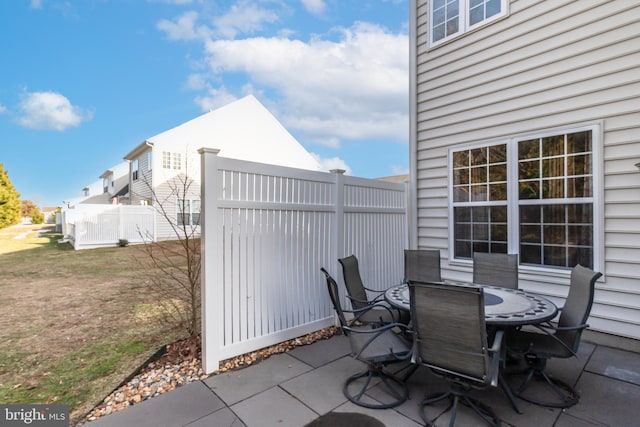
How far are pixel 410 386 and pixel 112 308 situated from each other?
15.9 feet

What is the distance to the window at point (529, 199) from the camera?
352cm

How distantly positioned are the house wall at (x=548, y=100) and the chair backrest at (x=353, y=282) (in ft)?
6.77

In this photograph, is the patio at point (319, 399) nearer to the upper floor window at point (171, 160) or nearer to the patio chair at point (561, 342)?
the patio chair at point (561, 342)

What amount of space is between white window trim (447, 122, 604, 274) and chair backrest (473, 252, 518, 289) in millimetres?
617

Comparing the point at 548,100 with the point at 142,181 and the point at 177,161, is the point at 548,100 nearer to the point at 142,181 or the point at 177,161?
the point at 177,161

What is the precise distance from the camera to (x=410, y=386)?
2570 mm

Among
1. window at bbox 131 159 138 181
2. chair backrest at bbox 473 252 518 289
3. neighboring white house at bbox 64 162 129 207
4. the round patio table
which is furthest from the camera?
neighboring white house at bbox 64 162 129 207

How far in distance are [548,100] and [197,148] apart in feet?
51.9

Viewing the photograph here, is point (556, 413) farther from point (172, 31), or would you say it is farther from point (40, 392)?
point (172, 31)

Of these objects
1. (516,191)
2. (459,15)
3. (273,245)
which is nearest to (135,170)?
(273,245)

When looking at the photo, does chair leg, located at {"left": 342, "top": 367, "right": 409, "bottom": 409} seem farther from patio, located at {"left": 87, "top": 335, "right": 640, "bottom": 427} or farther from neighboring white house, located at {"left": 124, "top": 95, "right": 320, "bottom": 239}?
neighboring white house, located at {"left": 124, "top": 95, "right": 320, "bottom": 239}

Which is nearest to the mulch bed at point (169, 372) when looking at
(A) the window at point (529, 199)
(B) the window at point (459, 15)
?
(A) the window at point (529, 199)

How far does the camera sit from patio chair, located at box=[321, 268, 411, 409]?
230cm

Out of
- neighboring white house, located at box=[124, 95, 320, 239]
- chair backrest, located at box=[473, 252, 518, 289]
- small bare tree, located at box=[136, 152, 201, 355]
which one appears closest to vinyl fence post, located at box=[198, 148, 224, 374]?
small bare tree, located at box=[136, 152, 201, 355]
